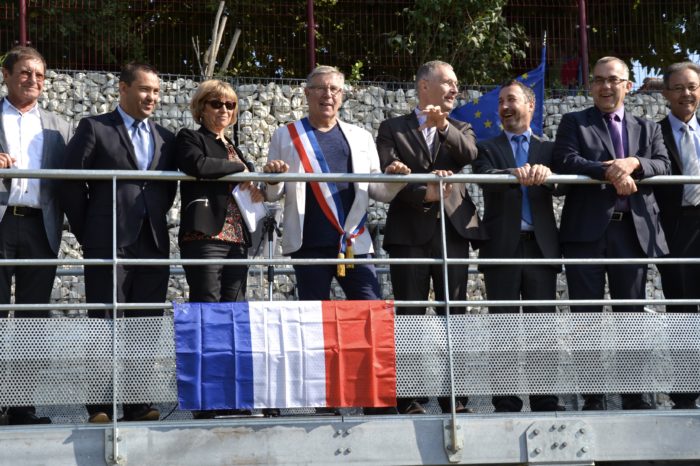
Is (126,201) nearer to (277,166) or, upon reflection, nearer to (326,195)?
(277,166)

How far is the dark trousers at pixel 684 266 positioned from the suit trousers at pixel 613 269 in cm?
29

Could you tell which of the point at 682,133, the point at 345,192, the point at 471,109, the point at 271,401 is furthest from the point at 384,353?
the point at 471,109

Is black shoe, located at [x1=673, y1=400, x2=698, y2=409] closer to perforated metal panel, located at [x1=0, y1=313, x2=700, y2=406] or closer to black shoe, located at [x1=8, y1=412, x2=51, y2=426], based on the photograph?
perforated metal panel, located at [x1=0, y1=313, x2=700, y2=406]

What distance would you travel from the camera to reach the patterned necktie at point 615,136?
271 inches

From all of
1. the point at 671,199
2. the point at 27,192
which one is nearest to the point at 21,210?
the point at 27,192

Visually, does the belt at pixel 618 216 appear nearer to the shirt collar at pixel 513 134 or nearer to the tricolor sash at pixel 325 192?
the shirt collar at pixel 513 134

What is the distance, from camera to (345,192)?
21.9ft

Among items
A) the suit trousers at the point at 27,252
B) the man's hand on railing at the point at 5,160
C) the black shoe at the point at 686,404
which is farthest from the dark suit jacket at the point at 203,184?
the black shoe at the point at 686,404

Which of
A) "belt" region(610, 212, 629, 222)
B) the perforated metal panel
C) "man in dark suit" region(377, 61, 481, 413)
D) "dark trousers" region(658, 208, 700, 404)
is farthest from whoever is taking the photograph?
"dark trousers" region(658, 208, 700, 404)

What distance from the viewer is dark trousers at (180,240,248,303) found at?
6329mm

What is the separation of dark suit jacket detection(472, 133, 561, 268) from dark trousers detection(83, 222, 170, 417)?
1.80 m

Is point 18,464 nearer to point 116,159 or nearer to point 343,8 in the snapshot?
point 116,159

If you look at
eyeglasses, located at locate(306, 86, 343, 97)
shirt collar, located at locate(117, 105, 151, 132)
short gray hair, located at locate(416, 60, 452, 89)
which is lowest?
shirt collar, located at locate(117, 105, 151, 132)

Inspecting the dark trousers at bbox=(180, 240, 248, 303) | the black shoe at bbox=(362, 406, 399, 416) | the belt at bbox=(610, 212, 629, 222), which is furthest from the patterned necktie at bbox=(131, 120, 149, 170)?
the belt at bbox=(610, 212, 629, 222)
